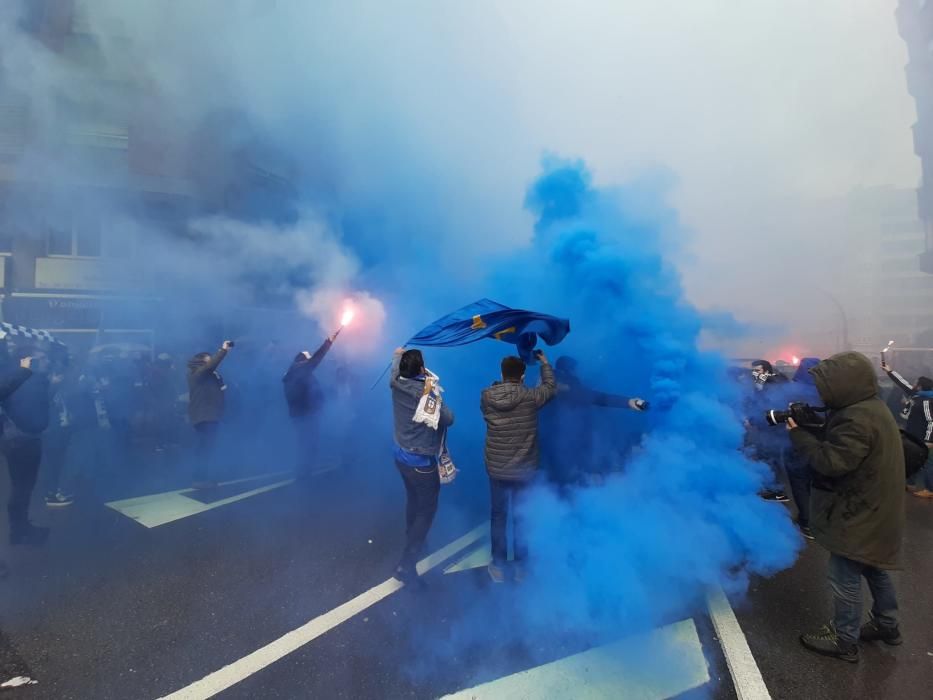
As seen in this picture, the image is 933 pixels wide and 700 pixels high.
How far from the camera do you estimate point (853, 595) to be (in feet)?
8.58

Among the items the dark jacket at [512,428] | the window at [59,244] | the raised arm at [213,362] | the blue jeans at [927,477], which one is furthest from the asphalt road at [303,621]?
the window at [59,244]

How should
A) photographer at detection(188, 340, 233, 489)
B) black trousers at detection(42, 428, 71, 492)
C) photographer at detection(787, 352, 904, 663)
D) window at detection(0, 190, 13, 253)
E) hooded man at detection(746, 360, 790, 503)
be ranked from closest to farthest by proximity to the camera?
photographer at detection(787, 352, 904, 663), hooded man at detection(746, 360, 790, 503), black trousers at detection(42, 428, 71, 492), photographer at detection(188, 340, 233, 489), window at detection(0, 190, 13, 253)

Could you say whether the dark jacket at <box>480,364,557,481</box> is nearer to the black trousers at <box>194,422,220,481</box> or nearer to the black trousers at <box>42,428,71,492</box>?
the black trousers at <box>194,422,220,481</box>

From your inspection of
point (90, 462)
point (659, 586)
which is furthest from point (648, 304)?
point (90, 462)

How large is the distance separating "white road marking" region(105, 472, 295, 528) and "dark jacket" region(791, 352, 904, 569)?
16.0 feet

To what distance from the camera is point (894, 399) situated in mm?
8000

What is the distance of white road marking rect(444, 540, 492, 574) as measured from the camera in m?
3.53

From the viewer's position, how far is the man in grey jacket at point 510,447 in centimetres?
328

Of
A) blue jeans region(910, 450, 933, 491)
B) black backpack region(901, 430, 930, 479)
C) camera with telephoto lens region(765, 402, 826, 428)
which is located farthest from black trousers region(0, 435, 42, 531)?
blue jeans region(910, 450, 933, 491)

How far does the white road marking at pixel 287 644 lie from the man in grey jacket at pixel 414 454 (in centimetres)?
22

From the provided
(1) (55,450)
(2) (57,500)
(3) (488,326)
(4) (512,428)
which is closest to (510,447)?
(4) (512,428)

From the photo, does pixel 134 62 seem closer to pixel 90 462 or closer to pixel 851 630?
pixel 90 462

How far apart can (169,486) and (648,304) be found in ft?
17.1

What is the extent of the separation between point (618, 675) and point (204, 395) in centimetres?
459
